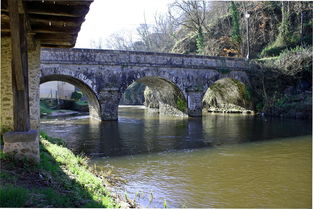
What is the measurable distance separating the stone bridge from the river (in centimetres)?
450

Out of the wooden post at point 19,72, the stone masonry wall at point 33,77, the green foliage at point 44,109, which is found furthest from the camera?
the green foliage at point 44,109

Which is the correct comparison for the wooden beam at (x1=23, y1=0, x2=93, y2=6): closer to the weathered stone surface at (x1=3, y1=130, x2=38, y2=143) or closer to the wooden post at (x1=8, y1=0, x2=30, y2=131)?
the wooden post at (x1=8, y1=0, x2=30, y2=131)

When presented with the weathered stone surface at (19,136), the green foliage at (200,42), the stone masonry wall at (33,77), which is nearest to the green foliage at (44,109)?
the green foliage at (200,42)

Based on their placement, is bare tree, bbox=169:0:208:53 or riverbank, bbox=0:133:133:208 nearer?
riverbank, bbox=0:133:133:208

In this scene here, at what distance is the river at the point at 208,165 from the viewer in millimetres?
5980

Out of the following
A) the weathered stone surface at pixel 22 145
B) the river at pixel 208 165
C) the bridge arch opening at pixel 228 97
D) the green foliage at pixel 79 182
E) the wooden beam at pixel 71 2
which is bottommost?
the river at pixel 208 165

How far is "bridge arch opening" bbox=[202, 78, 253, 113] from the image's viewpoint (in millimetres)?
24797

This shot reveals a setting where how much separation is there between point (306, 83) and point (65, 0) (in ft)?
70.0

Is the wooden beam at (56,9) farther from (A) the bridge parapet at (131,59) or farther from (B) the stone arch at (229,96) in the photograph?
(B) the stone arch at (229,96)

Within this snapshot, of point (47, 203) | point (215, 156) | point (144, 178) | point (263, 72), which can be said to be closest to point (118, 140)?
point (215, 156)

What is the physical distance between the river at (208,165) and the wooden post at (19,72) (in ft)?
7.39

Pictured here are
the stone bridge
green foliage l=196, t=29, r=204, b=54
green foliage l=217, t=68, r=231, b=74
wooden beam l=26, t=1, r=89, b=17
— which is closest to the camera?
wooden beam l=26, t=1, r=89, b=17

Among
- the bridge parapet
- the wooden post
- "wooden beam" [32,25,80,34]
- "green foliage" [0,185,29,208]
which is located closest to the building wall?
the bridge parapet

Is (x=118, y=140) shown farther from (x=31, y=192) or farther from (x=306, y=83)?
(x=306, y=83)
